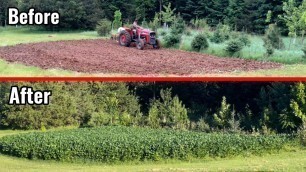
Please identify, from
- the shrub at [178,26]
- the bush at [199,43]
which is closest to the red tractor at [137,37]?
the shrub at [178,26]

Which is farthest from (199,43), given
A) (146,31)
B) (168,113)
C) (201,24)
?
(168,113)

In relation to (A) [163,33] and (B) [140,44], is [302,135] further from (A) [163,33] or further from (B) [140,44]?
(B) [140,44]

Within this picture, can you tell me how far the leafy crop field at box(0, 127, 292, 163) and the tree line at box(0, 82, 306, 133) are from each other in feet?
2.30

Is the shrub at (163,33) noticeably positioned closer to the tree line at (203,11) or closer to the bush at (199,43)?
the tree line at (203,11)

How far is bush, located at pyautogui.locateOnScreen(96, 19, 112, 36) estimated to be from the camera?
8648 millimetres

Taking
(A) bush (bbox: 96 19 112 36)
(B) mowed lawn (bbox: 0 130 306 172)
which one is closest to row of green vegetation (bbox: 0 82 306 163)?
(B) mowed lawn (bbox: 0 130 306 172)

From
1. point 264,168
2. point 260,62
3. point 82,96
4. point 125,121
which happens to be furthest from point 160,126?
point 260,62

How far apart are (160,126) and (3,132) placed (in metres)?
4.11

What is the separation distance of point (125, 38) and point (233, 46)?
1.43m

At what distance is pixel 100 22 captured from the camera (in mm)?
8648

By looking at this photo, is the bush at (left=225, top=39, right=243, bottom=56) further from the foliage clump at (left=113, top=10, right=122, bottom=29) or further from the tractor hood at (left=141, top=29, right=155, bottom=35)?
the foliage clump at (left=113, top=10, right=122, bottom=29)

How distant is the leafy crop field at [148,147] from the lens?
14438 mm

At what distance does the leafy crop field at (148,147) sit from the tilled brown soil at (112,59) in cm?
578

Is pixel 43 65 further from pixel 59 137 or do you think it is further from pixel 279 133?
pixel 279 133
